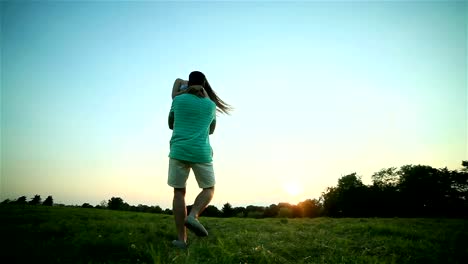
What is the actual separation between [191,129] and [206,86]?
112cm

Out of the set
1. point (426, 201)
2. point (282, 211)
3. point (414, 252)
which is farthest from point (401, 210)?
point (414, 252)

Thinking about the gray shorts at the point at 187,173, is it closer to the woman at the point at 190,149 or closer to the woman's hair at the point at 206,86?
the woman at the point at 190,149

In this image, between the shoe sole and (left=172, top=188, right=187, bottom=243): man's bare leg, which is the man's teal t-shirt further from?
the shoe sole

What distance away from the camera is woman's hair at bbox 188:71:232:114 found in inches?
189

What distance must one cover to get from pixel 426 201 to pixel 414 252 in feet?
242

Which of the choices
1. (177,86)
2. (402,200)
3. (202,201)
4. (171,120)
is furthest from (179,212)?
(402,200)

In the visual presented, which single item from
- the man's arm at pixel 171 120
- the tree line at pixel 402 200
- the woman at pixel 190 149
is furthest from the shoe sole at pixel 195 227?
the tree line at pixel 402 200

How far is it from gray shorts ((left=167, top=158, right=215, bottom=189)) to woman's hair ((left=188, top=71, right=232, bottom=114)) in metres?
1.37

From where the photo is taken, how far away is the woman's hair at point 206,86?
15.7ft

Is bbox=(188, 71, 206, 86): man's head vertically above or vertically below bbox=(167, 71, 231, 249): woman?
above

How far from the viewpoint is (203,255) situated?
135 inches

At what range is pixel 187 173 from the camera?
4438mm

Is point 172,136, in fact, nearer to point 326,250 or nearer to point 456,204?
point 326,250

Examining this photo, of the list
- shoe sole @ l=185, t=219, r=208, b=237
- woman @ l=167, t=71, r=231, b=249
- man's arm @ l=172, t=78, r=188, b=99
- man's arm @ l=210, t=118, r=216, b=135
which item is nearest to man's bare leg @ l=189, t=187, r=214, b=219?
woman @ l=167, t=71, r=231, b=249
